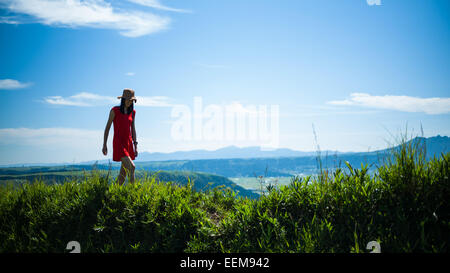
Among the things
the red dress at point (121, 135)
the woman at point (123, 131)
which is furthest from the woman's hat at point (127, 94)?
the red dress at point (121, 135)

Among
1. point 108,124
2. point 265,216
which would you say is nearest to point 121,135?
point 108,124

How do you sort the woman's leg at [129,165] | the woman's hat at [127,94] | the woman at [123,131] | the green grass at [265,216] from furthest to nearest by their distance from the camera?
the woman's hat at [127,94] < the woman at [123,131] < the woman's leg at [129,165] < the green grass at [265,216]

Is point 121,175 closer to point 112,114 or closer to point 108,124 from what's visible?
point 108,124

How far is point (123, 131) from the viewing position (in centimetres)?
664

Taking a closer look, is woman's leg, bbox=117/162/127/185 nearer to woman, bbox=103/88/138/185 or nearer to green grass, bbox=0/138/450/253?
woman, bbox=103/88/138/185

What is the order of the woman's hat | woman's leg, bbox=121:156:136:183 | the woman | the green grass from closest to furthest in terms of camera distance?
the green grass → woman's leg, bbox=121:156:136:183 → the woman → the woman's hat

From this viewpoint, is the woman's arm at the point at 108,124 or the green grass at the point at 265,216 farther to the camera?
the woman's arm at the point at 108,124

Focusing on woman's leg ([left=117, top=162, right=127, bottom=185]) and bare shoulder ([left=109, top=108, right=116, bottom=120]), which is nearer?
woman's leg ([left=117, top=162, right=127, bottom=185])

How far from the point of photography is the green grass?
371 cm

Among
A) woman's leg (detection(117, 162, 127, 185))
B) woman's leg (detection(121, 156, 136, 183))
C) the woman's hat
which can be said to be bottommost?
woman's leg (detection(117, 162, 127, 185))

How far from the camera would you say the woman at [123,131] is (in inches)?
256

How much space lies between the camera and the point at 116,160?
651cm

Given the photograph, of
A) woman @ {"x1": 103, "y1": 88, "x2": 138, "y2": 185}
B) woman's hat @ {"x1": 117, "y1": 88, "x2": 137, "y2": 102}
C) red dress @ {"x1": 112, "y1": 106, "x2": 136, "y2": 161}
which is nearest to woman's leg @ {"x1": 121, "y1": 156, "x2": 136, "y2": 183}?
woman @ {"x1": 103, "y1": 88, "x2": 138, "y2": 185}

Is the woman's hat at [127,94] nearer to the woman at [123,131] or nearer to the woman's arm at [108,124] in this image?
the woman at [123,131]
